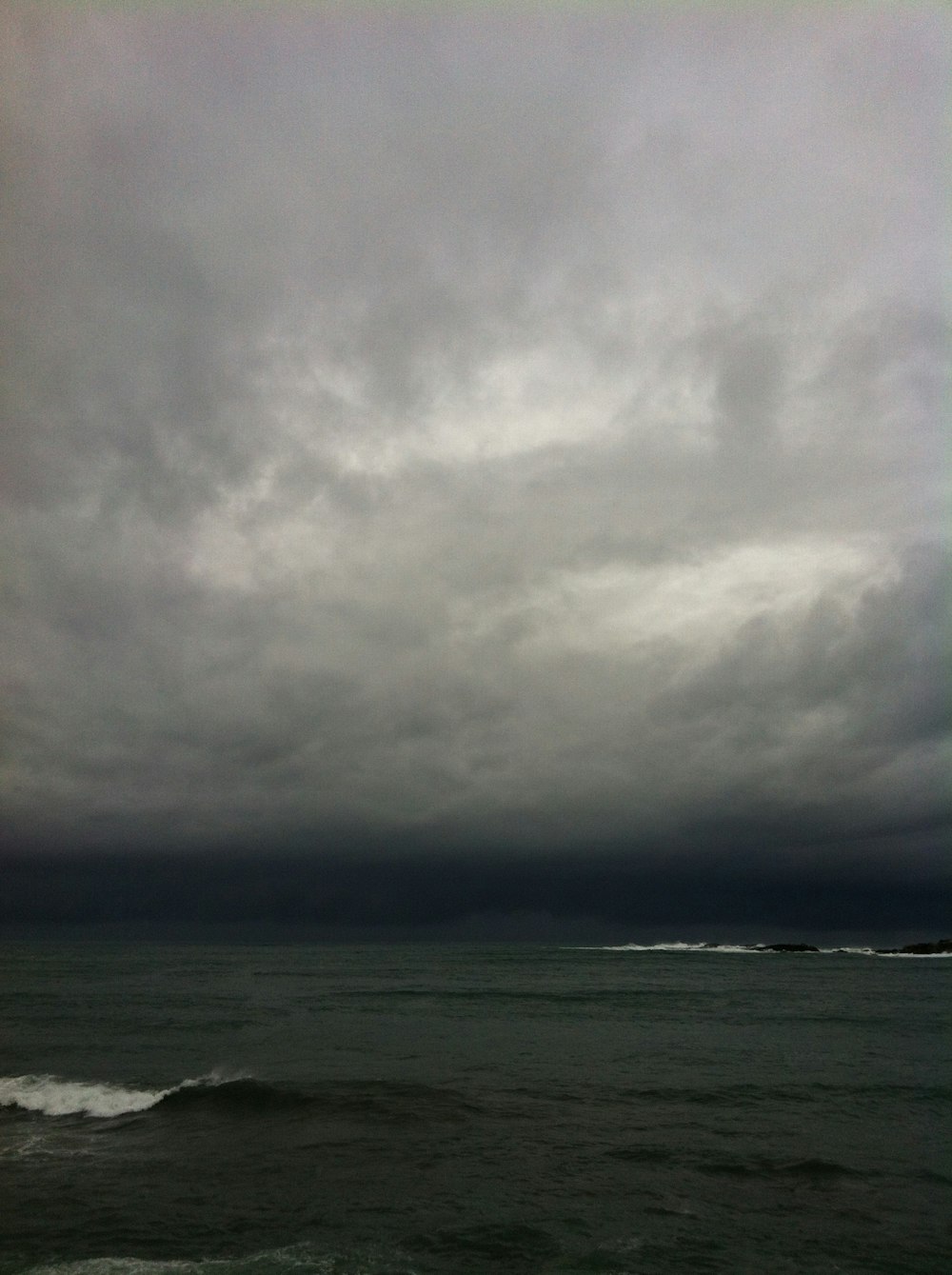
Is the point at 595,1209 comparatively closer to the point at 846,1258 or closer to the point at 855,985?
the point at 846,1258

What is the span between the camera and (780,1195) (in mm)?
19062

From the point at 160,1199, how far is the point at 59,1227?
230cm

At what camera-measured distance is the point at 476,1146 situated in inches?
898

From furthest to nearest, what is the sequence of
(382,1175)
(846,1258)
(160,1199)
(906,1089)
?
(906,1089) < (382,1175) < (160,1199) < (846,1258)

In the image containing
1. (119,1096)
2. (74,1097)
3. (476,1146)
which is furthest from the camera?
(119,1096)

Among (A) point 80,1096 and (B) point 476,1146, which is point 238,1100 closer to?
(A) point 80,1096

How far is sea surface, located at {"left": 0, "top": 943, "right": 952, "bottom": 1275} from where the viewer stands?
52.5ft

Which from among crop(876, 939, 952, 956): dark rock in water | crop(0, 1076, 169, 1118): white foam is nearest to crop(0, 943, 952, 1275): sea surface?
crop(0, 1076, 169, 1118): white foam

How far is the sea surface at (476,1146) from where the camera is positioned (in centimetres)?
1599

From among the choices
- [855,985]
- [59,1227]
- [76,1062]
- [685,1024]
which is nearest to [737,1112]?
[59,1227]

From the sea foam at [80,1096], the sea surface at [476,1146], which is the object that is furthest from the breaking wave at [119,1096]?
the sea surface at [476,1146]

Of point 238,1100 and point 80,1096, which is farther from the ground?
point 238,1100

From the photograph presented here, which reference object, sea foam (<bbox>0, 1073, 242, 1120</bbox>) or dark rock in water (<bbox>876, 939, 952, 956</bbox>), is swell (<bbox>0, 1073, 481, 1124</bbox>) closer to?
sea foam (<bbox>0, 1073, 242, 1120</bbox>)

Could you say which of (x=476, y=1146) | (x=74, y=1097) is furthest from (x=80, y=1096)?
(x=476, y=1146)
